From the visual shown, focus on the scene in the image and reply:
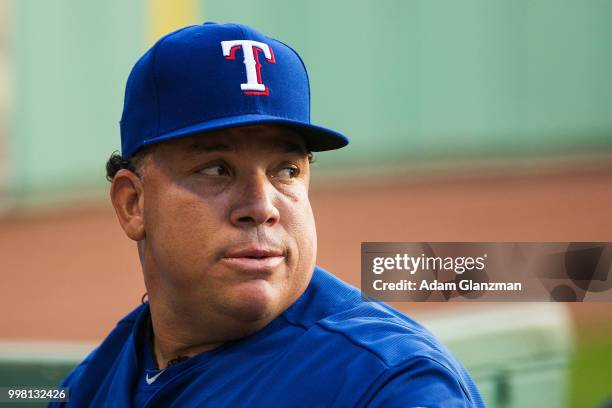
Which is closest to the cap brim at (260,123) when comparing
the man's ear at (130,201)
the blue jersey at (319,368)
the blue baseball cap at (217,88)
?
the blue baseball cap at (217,88)

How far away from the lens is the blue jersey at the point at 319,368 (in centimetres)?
143

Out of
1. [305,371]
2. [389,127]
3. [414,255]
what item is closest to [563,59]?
[389,127]

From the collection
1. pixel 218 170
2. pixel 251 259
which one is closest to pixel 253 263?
pixel 251 259

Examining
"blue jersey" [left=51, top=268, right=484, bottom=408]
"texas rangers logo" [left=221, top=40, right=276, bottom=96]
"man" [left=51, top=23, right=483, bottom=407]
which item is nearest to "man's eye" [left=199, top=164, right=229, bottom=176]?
"man" [left=51, top=23, right=483, bottom=407]

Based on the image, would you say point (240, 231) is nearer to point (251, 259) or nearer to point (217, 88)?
point (251, 259)

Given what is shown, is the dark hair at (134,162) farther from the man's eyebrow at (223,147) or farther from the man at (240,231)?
the man's eyebrow at (223,147)

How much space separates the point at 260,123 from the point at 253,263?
0.21 m

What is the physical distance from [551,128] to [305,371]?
628 cm

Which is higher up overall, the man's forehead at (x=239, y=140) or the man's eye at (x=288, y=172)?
the man's forehead at (x=239, y=140)

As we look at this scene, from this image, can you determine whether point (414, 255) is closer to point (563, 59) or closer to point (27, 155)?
point (563, 59)

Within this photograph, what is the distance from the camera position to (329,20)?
804 cm

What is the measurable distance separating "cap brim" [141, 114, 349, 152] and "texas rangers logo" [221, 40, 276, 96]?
5 centimetres

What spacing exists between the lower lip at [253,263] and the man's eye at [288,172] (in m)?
0.13

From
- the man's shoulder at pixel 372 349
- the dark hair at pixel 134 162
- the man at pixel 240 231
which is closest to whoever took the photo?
the man's shoulder at pixel 372 349
